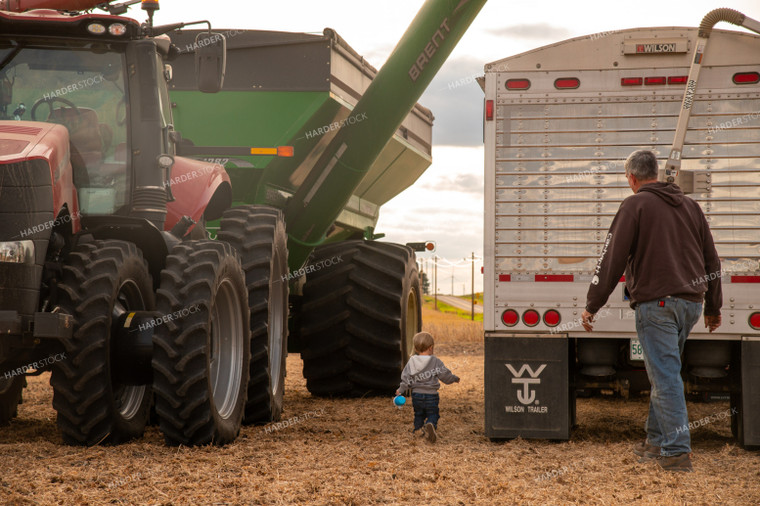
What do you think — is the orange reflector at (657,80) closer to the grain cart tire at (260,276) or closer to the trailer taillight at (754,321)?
the trailer taillight at (754,321)

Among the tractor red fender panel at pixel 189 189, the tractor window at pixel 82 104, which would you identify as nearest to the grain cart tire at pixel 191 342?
the tractor window at pixel 82 104

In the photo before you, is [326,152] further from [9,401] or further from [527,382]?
[9,401]

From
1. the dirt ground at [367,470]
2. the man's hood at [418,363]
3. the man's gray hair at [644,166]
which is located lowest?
the dirt ground at [367,470]

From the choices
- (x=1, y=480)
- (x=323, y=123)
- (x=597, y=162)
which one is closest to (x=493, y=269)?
(x=597, y=162)

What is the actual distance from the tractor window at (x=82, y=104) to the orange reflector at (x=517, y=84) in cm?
284

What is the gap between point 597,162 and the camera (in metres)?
7.18

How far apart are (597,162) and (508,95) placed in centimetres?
84

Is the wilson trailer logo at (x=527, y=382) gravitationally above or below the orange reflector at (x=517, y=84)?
below

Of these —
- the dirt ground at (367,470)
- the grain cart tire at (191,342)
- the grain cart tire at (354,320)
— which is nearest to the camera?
the dirt ground at (367,470)

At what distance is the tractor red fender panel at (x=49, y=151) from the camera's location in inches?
229

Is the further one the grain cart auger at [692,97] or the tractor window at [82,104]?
the grain cart auger at [692,97]

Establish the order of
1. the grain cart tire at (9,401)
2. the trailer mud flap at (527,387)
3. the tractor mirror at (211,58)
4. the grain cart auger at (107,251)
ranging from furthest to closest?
the grain cart tire at (9,401) → the trailer mud flap at (527,387) → the tractor mirror at (211,58) → the grain cart auger at (107,251)

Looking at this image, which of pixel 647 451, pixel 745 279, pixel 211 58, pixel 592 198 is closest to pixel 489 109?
pixel 592 198

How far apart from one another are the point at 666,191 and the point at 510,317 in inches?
61.5
